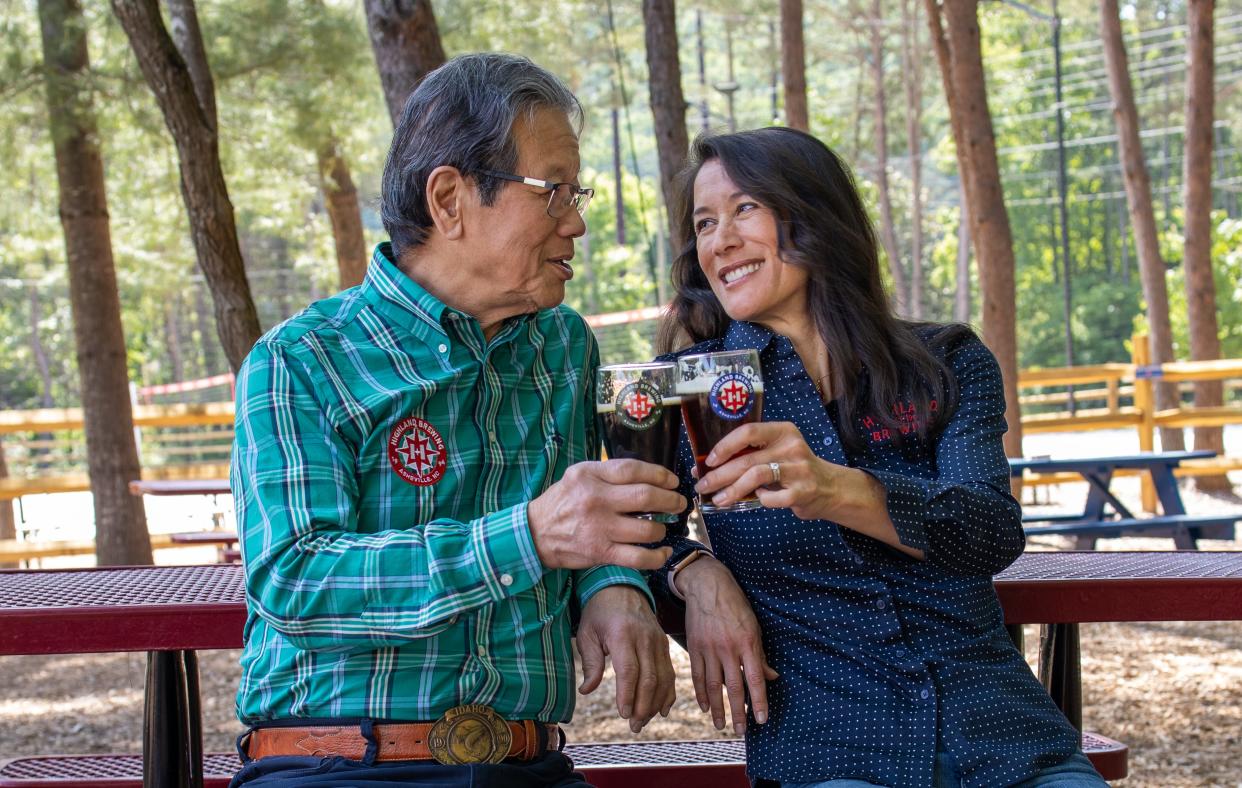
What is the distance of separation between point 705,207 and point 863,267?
322mm

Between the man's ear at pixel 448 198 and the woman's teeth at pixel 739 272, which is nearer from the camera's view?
the man's ear at pixel 448 198

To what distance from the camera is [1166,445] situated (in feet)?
43.0

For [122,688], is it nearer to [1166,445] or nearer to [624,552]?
[624,552]

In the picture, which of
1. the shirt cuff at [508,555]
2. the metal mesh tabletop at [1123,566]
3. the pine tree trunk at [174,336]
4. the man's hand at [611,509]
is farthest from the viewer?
the pine tree trunk at [174,336]

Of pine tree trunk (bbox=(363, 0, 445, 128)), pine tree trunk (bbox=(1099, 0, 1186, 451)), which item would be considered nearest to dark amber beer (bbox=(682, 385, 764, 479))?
pine tree trunk (bbox=(363, 0, 445, 128))

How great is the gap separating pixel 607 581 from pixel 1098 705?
408 centimetres

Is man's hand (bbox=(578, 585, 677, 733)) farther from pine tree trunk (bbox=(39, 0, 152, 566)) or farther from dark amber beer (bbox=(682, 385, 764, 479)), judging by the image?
pine tree trunk (bbox=(39, 0, 152, 566))

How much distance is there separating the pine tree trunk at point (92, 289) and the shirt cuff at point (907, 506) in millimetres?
7812

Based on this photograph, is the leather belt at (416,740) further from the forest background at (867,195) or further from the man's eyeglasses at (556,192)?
the forest background at (867,195)

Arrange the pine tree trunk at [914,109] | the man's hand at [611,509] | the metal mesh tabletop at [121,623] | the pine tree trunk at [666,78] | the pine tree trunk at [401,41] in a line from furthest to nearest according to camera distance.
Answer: the pine tree trunk at [914,109], the pine tree trunk at [666,78], the pine tree trunk at [401,41], the metal mesh tabletop at [121,623], the man's hand at [611,509]

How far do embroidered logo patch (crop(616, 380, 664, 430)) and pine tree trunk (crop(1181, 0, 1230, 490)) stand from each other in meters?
11.3

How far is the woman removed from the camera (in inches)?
85.6

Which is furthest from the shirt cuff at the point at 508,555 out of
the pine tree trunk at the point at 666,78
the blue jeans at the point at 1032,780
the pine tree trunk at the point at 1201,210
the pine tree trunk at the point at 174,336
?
the pine tree trunk at the point at 174,336

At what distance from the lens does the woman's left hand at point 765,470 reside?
1787 mm
